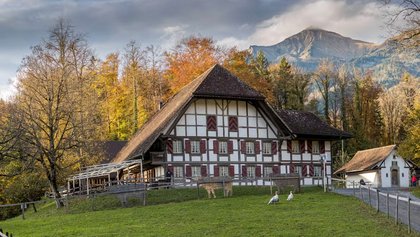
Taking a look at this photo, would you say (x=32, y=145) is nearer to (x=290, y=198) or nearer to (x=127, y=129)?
(x=290, y=198)

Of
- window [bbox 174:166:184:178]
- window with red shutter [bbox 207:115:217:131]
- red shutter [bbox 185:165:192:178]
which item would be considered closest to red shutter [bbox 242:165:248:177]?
window with red shutter [bbox 207:115:217:131]

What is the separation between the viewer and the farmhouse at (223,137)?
158ft

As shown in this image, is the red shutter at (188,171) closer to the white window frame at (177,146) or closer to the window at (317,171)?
the white window frame at (177,146)

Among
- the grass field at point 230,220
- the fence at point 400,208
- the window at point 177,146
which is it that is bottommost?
the grass field at point 230,220

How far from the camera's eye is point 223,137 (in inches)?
1980

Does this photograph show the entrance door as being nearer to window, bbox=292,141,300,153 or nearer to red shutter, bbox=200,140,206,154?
window, bbox=292,141,300,153

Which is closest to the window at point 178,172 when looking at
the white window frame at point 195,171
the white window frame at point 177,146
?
the white window frame at point 195,171

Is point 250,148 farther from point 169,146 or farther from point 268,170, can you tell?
point 169,146

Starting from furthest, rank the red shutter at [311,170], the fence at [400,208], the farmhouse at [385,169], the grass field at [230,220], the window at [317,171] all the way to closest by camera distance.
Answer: the farmhouse at [385,169] → the window at [317,171] → the red shutter at [311,170] → the grass field at [230,220] → the fence at [400,208]

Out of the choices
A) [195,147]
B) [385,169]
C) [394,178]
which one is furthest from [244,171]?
[394,178]

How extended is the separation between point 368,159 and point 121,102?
102 feet

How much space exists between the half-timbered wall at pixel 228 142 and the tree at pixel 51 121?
724cm

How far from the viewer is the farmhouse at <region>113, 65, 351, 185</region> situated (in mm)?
48062

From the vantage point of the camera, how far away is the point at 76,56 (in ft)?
202
